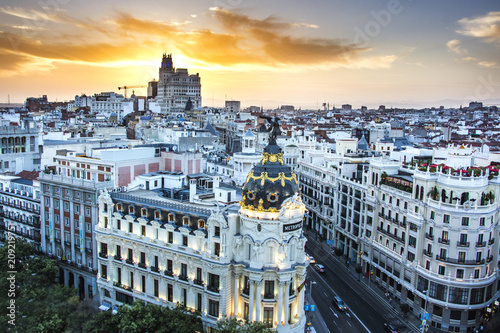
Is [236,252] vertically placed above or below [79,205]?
below

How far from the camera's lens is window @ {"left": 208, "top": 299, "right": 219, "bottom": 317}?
6028cm

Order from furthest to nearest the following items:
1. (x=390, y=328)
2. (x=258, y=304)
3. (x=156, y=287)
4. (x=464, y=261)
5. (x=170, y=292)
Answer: (x=464, y=261) < (x=390, y=328) < (x=156, y=287) < (x=170, y=292) < (x=258, y=304)

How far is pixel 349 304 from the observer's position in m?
78.9

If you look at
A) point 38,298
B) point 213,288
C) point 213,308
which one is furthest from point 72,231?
point 213,308

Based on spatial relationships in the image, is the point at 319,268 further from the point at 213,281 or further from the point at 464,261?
the point at 213,281

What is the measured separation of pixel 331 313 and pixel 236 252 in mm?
26104

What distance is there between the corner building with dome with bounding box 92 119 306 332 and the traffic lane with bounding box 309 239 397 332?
60.0 feet

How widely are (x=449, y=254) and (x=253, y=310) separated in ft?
113

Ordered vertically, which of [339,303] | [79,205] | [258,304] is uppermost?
[79,205]

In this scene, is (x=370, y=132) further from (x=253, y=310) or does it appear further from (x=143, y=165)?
(x=253, y=310)

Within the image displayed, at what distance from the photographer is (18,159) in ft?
375

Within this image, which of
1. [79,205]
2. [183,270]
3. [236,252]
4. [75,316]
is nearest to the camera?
[236,252]

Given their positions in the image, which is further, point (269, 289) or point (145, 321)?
point (269, 289)

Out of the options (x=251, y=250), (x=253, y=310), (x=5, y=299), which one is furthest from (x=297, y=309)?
(x=5, y=299)
